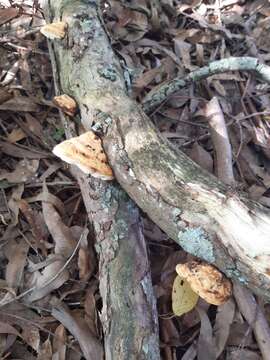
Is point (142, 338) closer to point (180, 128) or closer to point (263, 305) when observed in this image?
point (263, 305)

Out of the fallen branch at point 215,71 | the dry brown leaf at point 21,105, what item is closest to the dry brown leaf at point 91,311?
the fallen branch at point 215,71

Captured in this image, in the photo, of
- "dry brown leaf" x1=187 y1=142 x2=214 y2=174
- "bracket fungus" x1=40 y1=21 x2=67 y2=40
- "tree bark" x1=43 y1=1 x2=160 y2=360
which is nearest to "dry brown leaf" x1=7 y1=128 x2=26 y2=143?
"tree bark" x1=43 y1=1 x2=160 y2=360

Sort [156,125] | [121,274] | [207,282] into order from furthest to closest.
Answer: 1. [156,125]
2. [121,274]
3. [207,282]

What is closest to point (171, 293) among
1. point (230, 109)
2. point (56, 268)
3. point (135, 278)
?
point (135, 278)

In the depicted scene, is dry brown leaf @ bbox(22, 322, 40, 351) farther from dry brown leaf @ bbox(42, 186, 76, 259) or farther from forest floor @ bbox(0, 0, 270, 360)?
dry brown leaf @ bbox(42, 186, 76, 259)

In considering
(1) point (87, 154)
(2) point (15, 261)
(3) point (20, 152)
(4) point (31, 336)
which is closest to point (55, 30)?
(3) point (20, 152)

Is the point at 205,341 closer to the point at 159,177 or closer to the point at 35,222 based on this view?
the point at 159,177
